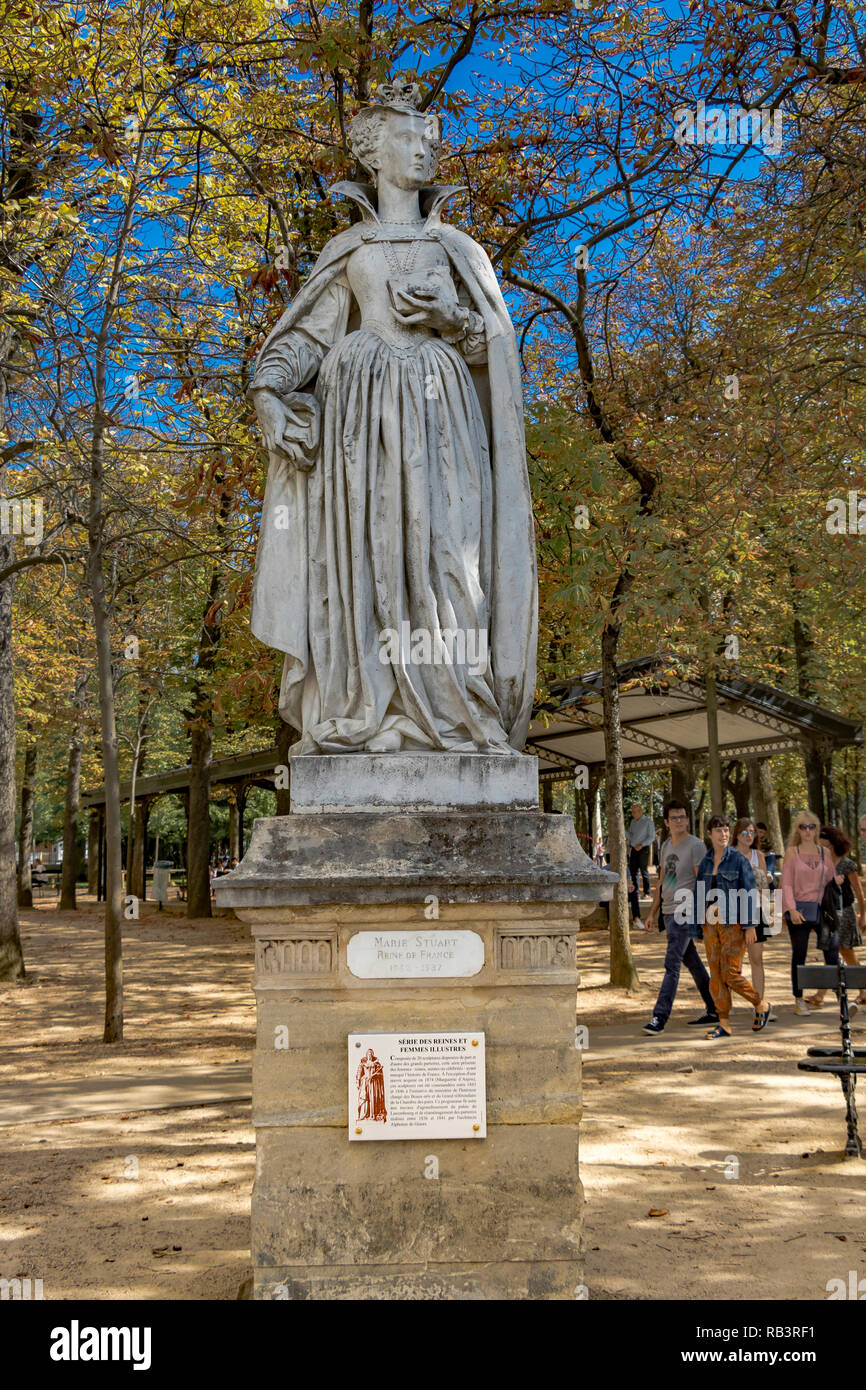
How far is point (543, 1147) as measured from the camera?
368cm

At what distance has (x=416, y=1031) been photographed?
3.73 meters

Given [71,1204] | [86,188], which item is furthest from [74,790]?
[71,1204]

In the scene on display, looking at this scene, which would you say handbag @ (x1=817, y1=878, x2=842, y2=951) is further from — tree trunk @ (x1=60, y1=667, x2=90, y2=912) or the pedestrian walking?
tree trunk @ (x1=60, y1=667, x2=90, y2=912)

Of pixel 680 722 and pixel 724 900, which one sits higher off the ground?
pixel 680 722

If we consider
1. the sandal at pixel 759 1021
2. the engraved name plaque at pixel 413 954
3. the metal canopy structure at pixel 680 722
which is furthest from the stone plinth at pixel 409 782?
the metal canopy structure at pixel 680 722

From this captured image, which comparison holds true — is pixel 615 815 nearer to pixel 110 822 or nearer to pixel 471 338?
pixel 110 822

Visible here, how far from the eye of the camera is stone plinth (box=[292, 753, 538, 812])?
3922mm

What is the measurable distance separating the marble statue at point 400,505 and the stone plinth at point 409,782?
0.10 m

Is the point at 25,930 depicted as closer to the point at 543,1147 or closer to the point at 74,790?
the point at 74,790

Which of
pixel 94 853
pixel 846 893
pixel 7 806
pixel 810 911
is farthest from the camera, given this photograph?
pixel 94 853

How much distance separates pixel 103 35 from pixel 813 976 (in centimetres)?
873

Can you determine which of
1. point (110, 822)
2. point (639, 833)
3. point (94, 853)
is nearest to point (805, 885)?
point (110, 822)

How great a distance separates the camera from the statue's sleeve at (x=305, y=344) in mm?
4254

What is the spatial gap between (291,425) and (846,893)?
Result: 336 inches
